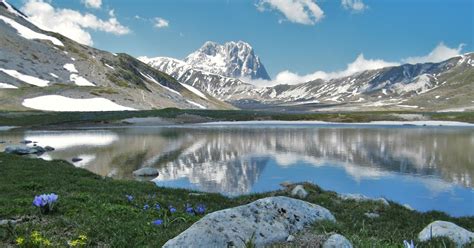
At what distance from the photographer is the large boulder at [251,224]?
325 inches

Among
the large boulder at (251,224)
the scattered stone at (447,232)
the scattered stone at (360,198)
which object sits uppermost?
the large boulder at (251,224)

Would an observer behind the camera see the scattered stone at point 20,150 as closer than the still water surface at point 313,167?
No

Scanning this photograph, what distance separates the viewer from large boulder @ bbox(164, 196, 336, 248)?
8266mm

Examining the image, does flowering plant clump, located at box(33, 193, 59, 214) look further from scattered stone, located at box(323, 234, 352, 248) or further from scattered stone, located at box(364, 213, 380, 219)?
scattered stone, located at box(364, 213, 380, 219)

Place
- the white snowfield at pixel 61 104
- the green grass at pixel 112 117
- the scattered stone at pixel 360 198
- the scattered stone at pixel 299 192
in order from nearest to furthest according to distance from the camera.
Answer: the scattered stone at pixel 360 198
the scattered stone at pixel 299 192
the green grass at pixel 112 117
the white snowfield at pixel 61 104

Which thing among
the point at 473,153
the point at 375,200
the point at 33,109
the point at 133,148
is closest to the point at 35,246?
the point at 375,200

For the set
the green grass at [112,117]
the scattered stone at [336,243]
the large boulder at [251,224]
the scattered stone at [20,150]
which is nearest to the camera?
the scattered stone at [336,243]

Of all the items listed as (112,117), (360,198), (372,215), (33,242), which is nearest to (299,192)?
(360,198)

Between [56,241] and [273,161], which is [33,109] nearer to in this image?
[273,161]

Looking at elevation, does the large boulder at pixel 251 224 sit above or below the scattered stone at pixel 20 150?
above

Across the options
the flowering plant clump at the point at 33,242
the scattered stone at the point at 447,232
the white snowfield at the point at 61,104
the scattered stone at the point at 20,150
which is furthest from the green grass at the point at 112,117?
the scattered stone at the point at 447,232

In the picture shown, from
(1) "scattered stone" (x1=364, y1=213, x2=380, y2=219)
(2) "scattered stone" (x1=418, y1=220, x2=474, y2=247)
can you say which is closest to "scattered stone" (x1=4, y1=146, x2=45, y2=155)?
(1) "scattered stone" (x1=364, y1=213, x2=380, y2=219)

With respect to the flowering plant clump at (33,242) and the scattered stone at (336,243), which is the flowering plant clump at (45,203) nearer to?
the flowering plant clump at (33,242)

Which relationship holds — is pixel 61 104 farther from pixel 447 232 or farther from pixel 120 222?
pixel 447 232
